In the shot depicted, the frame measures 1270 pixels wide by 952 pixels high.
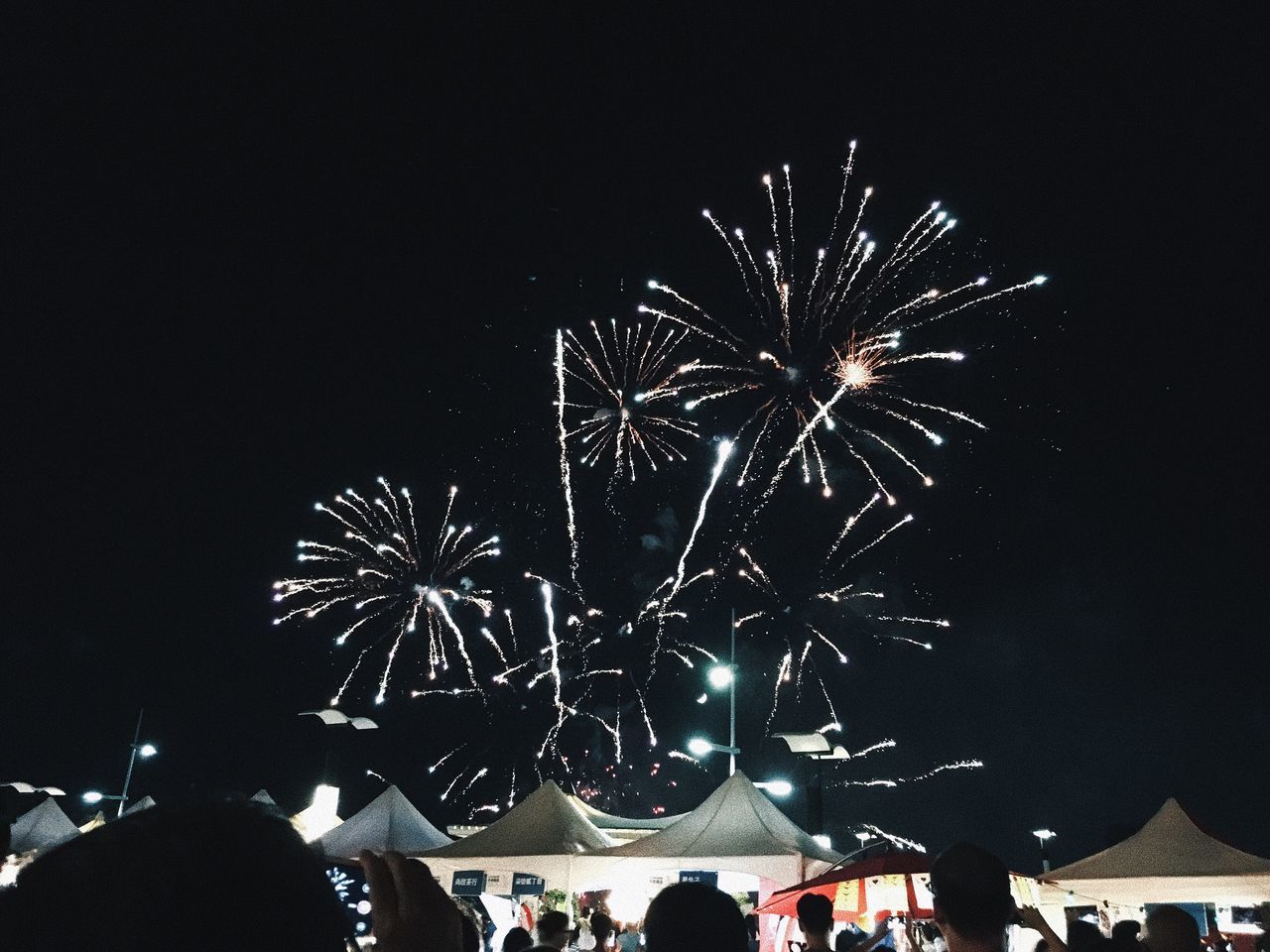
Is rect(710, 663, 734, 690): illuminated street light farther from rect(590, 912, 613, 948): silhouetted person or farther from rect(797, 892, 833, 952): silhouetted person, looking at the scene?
rect(797, 892, 833, 952): silhouetted person

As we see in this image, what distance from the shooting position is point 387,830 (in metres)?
16.4

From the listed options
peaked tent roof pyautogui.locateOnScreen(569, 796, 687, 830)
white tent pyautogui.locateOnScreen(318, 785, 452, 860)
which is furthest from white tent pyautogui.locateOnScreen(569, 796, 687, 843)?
white tent pyautogui.locateOnScreen(318, 785, 452, 860)

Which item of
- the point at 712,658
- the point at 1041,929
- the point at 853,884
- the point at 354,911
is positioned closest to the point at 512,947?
the point at 354,911

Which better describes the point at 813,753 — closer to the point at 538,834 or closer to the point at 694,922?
the point at 538,834

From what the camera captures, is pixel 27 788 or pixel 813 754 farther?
pixel 27 788

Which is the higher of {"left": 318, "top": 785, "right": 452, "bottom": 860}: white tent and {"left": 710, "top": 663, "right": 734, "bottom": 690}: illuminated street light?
{"left": 710, "top": 663, "right": 734, "bottom": 690}: illuminated street light

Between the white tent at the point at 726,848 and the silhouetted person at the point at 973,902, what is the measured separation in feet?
31.9

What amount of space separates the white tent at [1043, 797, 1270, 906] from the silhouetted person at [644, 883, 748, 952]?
1069 cm

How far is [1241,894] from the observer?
11.0 m

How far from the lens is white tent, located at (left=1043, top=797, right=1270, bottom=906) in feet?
35.7

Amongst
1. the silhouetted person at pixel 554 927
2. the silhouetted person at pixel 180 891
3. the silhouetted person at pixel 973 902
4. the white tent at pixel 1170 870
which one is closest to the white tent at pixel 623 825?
the white tent at pixel 1170 870

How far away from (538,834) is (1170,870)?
8.39m

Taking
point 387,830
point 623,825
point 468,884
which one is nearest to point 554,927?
point 468,884

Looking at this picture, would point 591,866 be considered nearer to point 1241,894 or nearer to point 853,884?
point 853,884
